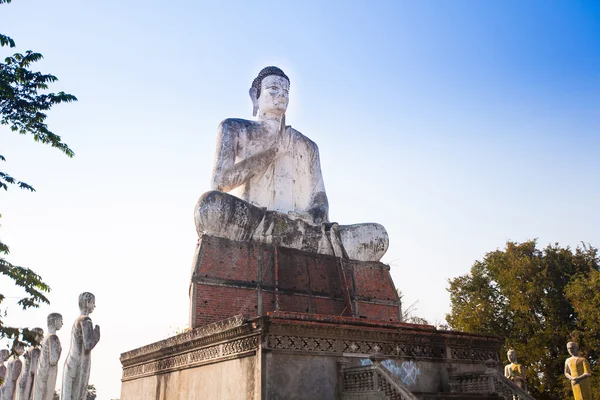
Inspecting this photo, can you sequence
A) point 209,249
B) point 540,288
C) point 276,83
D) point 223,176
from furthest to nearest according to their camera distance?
point 540,288 < point 276,83 < point 223,176 < point 209,249

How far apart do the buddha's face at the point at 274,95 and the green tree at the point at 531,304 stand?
56.1 ft

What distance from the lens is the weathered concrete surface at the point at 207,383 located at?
6.88 metres

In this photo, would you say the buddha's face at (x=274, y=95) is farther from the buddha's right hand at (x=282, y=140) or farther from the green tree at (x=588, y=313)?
the green tree at (x=588, y=313)

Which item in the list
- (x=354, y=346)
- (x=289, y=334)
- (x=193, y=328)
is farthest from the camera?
(x=193, y=328)

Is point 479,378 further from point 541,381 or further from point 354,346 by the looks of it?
point 541,381

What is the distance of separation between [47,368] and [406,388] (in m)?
5.64

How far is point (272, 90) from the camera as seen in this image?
501 inches

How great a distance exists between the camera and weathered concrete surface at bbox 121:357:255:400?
6.88m

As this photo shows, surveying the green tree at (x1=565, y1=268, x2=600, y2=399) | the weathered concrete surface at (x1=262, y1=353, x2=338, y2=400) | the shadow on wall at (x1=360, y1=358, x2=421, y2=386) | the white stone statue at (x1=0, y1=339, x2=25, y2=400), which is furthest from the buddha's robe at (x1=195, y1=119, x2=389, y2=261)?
the green tree at (x1=565, y1=268, x2=600, y2=399)

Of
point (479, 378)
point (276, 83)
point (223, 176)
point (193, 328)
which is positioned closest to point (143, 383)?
point (193, 328)

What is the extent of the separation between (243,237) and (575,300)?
18.7 m

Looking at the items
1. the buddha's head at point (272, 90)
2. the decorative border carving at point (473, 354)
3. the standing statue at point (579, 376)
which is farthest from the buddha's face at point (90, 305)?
the standing statue at point (579, 376)

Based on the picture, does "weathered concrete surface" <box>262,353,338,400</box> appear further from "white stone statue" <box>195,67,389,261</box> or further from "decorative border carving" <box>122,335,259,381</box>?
"white stone statue" <box>195,67,389,261</box>

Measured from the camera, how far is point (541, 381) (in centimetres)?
2403
